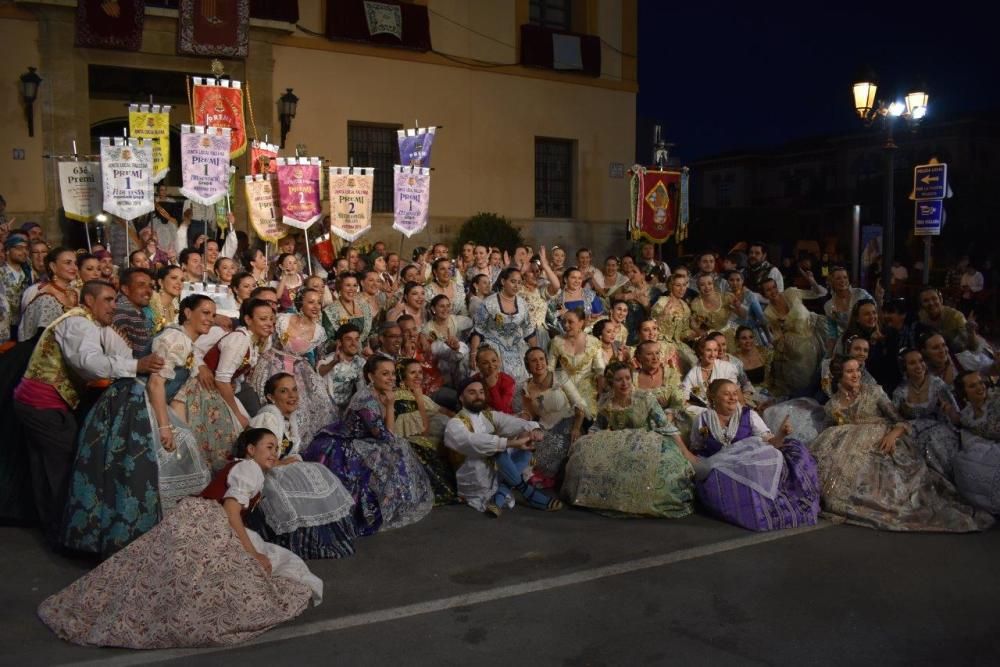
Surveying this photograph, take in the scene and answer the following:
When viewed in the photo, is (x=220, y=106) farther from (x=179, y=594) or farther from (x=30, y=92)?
(x=179, y=594)

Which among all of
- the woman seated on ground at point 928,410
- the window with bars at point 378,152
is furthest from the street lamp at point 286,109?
the woman seated on ground at point 928,410

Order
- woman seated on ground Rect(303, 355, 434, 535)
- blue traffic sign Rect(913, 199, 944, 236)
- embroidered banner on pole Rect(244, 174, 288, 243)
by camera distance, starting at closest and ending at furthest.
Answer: woman seated on ground Rect(303, 355, 434, 535) → embroidered banner on pole Rect(244, 174, 288, 243) → blue traffic sign Rect(913, 199, 944, 236)

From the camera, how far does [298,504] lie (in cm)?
573

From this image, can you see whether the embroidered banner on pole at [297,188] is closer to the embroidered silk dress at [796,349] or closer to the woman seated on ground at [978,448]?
the embroidered silk dress at [796,349]

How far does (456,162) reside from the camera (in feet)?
59.7

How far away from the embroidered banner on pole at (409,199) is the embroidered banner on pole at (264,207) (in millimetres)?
1384

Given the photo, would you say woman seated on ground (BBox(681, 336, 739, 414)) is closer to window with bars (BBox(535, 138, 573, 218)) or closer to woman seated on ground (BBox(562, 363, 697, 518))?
woman seated on ground (BBox(562, 363, 697, 518))

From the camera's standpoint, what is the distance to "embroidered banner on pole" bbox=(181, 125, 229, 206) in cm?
1002

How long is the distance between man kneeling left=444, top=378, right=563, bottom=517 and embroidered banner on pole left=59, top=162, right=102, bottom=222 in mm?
5808

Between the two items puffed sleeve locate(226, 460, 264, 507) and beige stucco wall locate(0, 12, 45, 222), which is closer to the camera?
puffed sleeve locate(226, 460, 264, 507)

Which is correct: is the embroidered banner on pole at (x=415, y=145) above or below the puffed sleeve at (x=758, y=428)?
above

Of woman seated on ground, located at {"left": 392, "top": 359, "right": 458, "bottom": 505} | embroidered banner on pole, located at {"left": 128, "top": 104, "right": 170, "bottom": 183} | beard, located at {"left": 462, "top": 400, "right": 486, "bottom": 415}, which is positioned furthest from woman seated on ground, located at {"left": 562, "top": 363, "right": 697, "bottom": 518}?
embroidered banner on pole, located at {"left": 128, "top": 104, "right": 170, "bottom": 183}

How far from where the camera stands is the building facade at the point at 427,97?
14.4m

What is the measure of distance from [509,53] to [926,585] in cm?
1529
